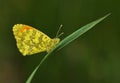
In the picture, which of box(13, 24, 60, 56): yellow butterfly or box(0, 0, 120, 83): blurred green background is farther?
box(0, 0, 120, 83): blurred green background

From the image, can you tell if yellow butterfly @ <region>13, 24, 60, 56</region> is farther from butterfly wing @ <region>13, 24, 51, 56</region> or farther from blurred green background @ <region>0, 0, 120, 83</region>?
blurred green background @ <region>0, 0, 120, 83</region>

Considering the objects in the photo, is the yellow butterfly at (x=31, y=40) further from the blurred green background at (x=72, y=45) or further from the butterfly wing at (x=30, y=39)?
the blurred green background at (x=72, y=45)

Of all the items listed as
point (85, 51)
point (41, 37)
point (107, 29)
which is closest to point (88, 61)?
point (85, 51)

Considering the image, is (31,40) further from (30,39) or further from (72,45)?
(72,45)

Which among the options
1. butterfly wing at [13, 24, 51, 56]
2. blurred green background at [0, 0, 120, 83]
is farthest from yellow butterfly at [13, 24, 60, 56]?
blurred green background at [0, 0, 120, 83]

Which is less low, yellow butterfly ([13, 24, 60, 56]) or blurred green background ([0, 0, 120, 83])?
yellow butterfly ([13, 24, 60, 56])

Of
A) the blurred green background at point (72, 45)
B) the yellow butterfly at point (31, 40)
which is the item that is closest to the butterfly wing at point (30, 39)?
the yellow butterfly at point (31, 40)
